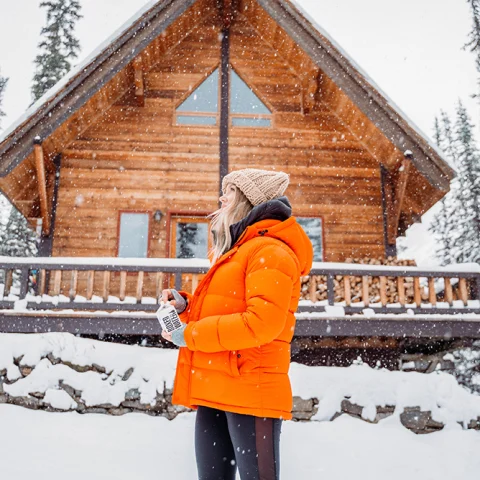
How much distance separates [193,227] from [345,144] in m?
4.51

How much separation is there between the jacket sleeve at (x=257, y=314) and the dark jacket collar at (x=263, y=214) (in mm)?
229

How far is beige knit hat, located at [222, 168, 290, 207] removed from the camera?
2594mm

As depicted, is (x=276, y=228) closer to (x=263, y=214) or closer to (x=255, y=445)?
(x=263, y=214)

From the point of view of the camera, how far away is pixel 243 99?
13.2 meters

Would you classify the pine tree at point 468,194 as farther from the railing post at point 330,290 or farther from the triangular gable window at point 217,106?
the railing post at point 330,290

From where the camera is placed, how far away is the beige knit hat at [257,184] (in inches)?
102

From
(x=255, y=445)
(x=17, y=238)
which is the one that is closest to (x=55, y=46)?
(x=17, y=238)

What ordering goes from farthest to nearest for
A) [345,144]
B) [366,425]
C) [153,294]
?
[345,144], [153,294], [366,425]

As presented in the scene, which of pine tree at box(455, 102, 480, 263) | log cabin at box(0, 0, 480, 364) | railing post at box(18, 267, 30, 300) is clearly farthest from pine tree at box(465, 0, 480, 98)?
railing post at box(18, 267, 30, 300)

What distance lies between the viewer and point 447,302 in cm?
938

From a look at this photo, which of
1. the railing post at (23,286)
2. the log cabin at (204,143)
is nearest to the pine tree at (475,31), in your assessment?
the log cabin at (204,143)

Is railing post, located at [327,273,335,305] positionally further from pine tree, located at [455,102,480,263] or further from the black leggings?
pine tree, located at [455,102,480,263]

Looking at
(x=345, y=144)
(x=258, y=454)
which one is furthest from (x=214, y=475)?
(x=345, y=144)

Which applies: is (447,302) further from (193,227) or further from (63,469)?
(63,469)
